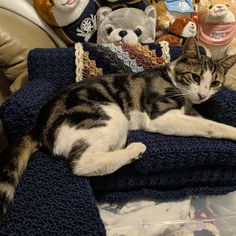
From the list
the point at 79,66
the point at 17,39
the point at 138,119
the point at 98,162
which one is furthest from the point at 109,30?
the point at 98,162

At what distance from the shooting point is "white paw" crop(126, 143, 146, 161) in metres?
A: 1.05

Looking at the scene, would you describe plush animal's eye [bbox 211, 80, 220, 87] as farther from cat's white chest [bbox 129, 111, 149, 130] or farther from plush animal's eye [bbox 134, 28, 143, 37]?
plush animal's eye [bbox 134, 28, 143, 37]

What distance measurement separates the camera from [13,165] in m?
1.01

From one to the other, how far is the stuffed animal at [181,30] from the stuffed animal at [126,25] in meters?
0.09

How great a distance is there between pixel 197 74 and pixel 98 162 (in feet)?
1.57

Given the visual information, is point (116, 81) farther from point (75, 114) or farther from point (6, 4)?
point (6, 4)

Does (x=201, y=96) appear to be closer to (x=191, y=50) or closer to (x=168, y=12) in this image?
(x=191, y=50)

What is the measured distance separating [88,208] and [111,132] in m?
0.25

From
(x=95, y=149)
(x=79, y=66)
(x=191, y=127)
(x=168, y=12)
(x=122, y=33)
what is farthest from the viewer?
(x=168, y=12)

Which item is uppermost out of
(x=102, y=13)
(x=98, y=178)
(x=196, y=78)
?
(x=102, y=13)

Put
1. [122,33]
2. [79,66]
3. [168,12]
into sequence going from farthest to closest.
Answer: [168,12] < [122,33] < [79,66]

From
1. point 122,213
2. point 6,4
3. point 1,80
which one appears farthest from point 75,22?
point 122,213

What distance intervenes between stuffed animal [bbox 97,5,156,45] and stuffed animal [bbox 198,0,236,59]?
9.7 inches

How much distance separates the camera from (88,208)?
93cm
